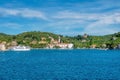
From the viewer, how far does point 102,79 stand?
62.5 meters

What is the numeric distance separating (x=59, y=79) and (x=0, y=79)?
10184 mm

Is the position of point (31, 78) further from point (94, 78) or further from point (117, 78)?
point (117, 78)

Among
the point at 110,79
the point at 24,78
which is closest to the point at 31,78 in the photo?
the point at 24,78

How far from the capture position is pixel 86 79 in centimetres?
6241

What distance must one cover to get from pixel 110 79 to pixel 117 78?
162 cm

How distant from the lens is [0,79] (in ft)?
202

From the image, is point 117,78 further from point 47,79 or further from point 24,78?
point 24,78

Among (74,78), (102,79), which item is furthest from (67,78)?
(102,79)

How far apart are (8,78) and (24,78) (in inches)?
113

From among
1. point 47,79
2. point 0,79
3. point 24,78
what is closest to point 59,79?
point 47,79

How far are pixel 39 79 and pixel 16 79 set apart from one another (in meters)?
3.97

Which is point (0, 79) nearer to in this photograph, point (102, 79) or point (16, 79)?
point (16, 79)

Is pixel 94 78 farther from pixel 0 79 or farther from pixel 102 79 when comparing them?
pixel 0 79

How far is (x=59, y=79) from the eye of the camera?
61812 mm
